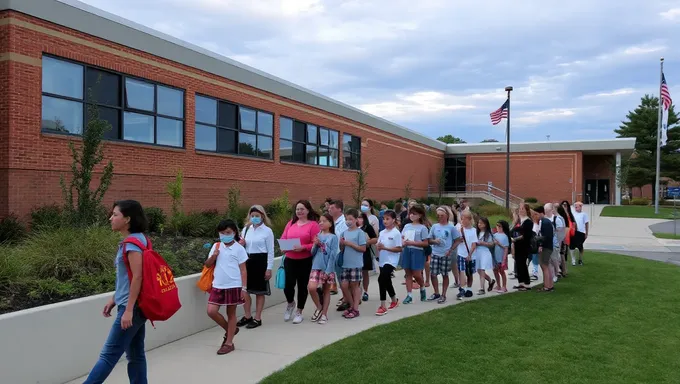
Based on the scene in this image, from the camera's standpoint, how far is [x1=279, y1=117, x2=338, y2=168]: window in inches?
876

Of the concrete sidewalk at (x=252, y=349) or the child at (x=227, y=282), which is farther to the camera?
the child at (x=227, y=282)

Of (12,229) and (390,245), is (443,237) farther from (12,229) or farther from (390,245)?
(12,229)

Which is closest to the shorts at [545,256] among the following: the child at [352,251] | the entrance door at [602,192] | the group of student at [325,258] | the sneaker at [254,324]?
the group of student at [325,258]

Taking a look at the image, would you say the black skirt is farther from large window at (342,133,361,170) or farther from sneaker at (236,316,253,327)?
large window at (342,133,361,170)

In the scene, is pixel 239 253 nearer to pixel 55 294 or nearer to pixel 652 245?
pixel 55 294

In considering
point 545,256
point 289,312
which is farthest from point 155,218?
point 545,256

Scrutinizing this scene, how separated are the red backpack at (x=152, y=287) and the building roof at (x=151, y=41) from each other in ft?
33.5

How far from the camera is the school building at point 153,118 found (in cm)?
1155

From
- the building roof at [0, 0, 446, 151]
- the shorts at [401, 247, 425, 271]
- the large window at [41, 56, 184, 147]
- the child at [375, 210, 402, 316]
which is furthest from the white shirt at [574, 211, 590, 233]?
the building roof at [0, 0, 446, 151]

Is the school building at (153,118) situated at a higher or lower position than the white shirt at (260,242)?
higher

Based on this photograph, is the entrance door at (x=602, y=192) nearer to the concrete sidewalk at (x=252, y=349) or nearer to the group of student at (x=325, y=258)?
the group of student at (x=325, y=258)

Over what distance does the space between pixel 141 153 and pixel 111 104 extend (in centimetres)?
156

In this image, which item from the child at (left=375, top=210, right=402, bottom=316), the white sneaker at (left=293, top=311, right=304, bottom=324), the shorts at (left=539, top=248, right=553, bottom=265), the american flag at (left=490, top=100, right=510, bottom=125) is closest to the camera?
the white sneaker at (left=293, top=311, right=304, bottom=324)

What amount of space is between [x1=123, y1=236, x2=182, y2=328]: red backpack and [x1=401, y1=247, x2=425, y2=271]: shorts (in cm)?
→ 506
